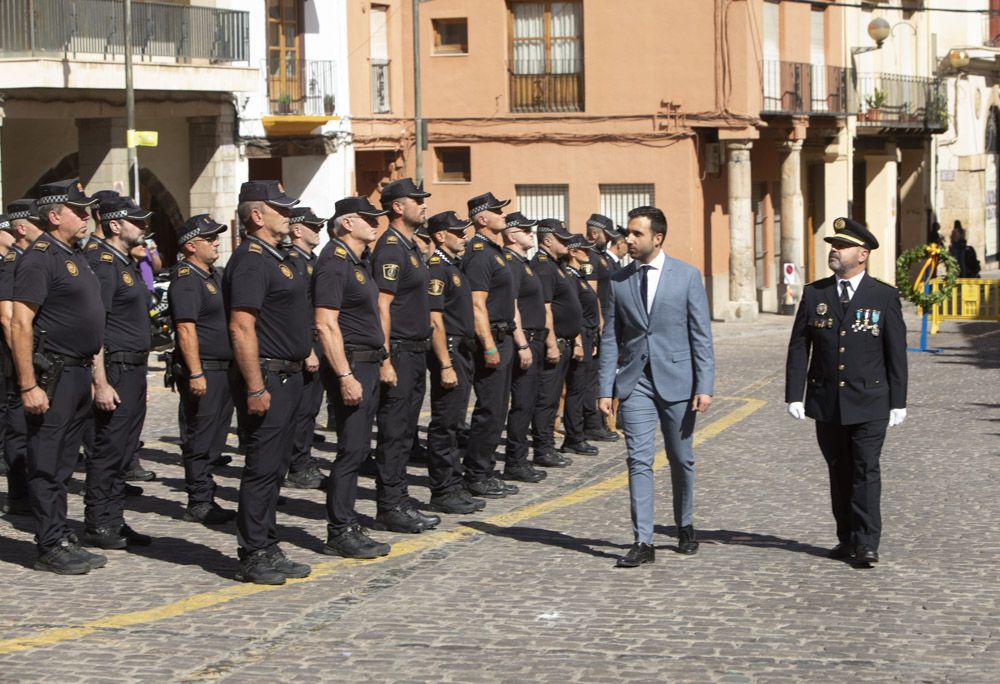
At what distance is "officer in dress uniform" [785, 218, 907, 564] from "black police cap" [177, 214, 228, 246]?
4.05 meters

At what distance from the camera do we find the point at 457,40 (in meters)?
36.6

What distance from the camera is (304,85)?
33.9 metres

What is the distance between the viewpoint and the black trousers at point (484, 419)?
1278 cm

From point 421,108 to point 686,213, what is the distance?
225 inches

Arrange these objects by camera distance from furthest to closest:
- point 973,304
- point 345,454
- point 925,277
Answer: point 973,304
point 925,277
point 345,454

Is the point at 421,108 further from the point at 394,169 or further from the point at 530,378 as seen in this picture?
the point at 530,378

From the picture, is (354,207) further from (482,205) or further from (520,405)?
(520,405)

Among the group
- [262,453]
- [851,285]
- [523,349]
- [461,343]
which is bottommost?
[262,453]

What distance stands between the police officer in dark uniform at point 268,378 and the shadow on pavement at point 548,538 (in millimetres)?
1717

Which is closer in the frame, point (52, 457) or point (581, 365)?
point (52, 457)

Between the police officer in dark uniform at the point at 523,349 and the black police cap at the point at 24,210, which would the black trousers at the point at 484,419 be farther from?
the black police cap at the point at 24,210

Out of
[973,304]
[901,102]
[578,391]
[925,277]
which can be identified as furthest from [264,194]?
[901,102]

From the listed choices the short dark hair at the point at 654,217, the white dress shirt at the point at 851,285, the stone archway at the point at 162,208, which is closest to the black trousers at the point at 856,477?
the white dress shirt at the point at 851,285

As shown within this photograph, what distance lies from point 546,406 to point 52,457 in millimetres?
5339
